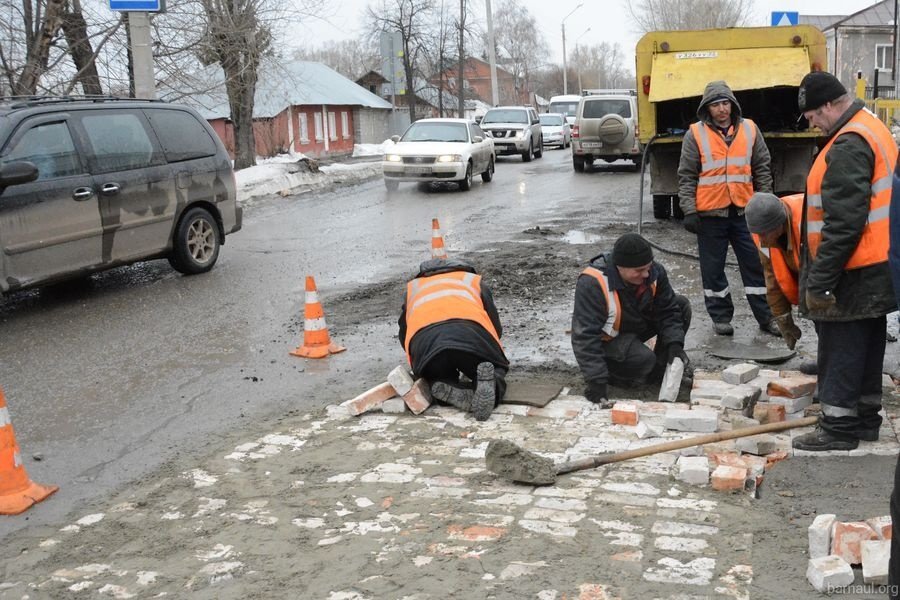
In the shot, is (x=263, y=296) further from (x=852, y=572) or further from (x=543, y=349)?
(x=852, y=572)

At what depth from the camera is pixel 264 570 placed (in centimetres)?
380

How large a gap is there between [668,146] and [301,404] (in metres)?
7.87

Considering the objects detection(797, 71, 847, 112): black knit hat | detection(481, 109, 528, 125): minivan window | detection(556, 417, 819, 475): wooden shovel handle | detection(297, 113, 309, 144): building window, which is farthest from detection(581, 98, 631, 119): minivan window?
detection(297, 113, 309, 144): building window

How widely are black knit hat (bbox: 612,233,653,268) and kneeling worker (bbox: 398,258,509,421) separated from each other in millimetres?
956

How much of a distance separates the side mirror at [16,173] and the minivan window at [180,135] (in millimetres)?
2219

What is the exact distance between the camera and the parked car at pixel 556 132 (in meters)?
39.4

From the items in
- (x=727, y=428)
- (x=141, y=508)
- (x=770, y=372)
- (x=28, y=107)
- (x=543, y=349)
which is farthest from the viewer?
(x=28, y=107)

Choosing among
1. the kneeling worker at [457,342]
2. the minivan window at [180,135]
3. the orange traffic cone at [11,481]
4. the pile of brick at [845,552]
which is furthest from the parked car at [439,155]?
the pile of brick at [845,552]

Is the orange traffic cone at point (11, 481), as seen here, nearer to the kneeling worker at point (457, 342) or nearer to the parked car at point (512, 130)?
the kneeling worker at point (457, 342)

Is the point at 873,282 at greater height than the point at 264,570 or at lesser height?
greater

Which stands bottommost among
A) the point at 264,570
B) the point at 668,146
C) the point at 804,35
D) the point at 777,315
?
the point at 264,570

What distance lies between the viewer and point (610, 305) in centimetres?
580

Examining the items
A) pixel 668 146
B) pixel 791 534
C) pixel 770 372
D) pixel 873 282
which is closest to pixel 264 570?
pixel 791 534

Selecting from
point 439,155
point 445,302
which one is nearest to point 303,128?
point 439,155
